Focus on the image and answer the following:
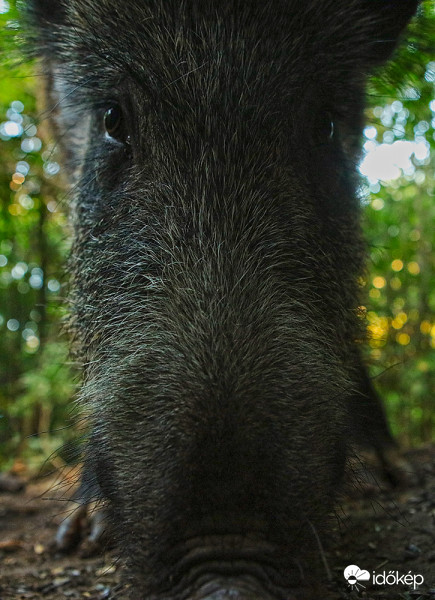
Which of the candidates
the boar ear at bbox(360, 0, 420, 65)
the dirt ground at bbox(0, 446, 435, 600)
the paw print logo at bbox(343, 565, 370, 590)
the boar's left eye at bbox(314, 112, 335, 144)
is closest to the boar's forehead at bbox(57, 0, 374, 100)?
the boar's left eye at bbox(314, 112, 335, 144)

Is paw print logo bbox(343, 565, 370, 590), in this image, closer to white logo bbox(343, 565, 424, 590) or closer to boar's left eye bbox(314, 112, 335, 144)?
white logo bbox(343, 565, 424, 590)

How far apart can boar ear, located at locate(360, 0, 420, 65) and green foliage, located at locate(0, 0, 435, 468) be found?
106 mm

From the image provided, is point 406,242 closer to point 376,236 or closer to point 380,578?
point 376,236

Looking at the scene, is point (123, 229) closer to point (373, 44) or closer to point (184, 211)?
point (184, 211)

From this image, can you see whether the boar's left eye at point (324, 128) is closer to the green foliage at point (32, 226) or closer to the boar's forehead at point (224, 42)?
the boar's forehead at point (224, 42)

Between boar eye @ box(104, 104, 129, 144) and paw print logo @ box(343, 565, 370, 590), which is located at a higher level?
boar eye @ box(104, 104, 129, 144)

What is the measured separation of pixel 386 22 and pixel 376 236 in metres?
6.21

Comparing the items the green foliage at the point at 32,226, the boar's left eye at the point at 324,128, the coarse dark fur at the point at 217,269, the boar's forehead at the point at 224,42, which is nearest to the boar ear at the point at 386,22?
the coarse dark fur at the point at 217,269

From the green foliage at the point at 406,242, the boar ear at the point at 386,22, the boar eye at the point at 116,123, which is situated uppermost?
the boar ear at the point at 386,22

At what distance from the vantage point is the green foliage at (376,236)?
4051 millimetres

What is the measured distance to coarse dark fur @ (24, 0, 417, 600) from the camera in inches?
68.5

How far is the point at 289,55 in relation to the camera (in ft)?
9.34

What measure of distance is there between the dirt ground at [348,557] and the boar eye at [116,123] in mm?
1738

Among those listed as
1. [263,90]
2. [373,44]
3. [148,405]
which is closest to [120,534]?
[148,405]
